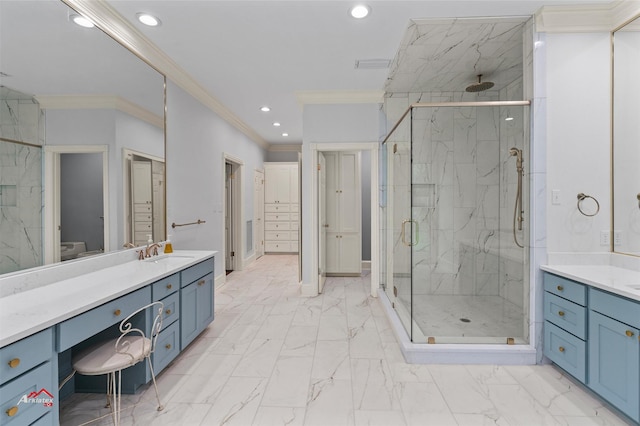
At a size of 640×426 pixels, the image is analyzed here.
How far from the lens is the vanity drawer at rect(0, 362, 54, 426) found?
1.09 m

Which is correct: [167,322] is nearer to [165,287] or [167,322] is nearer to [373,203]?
[165,287]

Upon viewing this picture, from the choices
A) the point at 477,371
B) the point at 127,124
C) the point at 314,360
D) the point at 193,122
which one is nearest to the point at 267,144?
the point at 193,122

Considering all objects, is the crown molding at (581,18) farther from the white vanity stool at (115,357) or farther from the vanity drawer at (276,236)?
the vanity drawer at (276,236)

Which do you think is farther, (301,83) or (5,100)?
(301,83)

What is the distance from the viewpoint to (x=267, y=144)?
685cm

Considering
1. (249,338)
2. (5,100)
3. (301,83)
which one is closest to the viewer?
(5,100)

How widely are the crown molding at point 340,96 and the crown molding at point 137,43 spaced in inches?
48.7

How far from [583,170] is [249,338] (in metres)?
3.12

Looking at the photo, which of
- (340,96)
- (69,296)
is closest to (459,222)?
(340,96)

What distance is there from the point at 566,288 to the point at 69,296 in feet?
10.2

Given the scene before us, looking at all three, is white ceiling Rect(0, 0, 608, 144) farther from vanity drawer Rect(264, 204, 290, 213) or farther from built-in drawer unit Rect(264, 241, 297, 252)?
built-in drawer unit Rect(264, 241, 297, 252)

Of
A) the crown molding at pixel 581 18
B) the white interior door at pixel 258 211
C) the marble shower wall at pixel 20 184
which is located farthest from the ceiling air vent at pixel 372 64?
the white interior door at pixel 258 211

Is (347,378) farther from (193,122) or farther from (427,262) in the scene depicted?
(193,122)

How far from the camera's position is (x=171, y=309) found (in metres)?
2.14
